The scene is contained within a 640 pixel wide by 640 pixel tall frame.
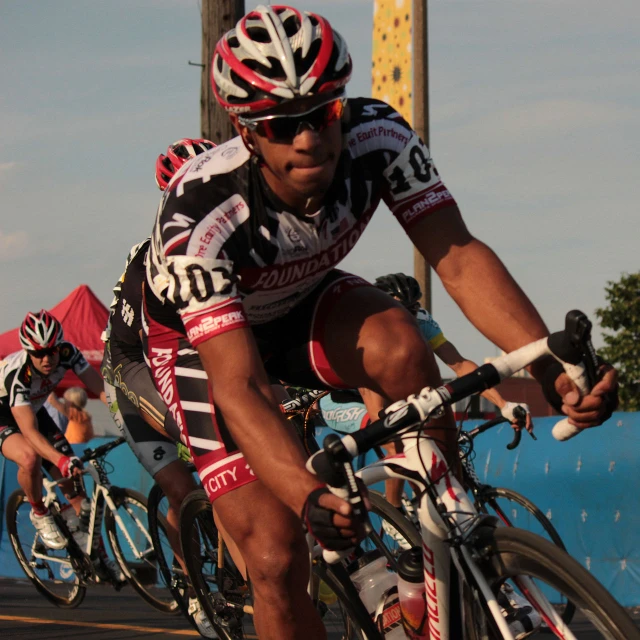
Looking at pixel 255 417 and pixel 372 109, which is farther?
pixel 372 109

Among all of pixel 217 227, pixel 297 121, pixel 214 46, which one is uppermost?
pixel 214 46

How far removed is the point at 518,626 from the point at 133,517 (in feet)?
21.2

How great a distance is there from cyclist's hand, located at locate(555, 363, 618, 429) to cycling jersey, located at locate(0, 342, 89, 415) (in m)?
7.28

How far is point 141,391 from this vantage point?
628cm

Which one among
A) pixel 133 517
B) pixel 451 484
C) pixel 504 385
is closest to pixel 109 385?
pixel 133 517

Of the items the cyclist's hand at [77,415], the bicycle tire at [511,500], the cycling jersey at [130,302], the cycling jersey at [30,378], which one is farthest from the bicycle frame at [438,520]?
the cyclist's hand at [77,415]

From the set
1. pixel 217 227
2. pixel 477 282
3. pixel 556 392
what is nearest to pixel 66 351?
pixel 217 227

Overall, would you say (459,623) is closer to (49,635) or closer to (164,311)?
(164,311)

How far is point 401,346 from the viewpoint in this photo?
12.5 ft

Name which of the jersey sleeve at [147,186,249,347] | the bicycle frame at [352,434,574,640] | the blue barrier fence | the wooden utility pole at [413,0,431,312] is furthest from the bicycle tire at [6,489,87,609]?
the bicycle frame at [352,434,574,640]

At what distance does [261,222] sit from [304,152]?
36 centimetres

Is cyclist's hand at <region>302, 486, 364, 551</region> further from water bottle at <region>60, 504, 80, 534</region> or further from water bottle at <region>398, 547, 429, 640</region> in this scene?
water bottle at <region>60, 504, 80, 534</region>

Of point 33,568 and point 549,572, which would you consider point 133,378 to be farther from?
point 33,568

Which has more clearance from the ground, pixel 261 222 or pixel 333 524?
pixel 261 222
